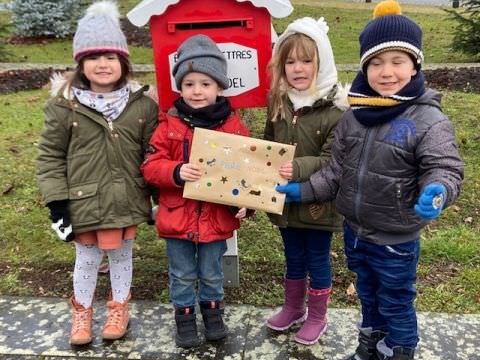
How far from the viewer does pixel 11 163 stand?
18.4ft

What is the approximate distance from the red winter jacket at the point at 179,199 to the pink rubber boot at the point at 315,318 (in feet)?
2.04

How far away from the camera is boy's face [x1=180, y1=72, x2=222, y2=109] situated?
278cm

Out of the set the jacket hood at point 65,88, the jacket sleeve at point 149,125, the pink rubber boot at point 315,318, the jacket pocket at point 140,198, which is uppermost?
the jacket hood at point 65,88

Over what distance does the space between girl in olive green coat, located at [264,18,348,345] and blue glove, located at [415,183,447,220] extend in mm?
706

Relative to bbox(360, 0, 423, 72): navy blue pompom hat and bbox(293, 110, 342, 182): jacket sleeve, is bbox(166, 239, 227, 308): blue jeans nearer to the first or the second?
bbox(293, 110, 342, 182): jacket sleeve

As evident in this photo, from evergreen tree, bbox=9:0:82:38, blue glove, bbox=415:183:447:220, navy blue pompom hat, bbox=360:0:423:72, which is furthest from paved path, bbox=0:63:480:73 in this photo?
blue glove, bbox=415:183:447:220

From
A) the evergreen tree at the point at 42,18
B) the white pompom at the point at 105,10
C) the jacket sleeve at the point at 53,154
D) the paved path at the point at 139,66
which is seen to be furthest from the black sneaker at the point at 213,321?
the evergreen tree at the point at 42,18

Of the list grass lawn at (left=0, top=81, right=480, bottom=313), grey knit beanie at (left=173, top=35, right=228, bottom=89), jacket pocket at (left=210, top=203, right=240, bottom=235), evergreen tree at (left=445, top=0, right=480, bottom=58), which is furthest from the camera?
evergreen tree at (left=445, top=0, right=480, bottom=58)

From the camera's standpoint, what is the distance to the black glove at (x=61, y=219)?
283cm

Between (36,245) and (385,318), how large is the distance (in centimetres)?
262

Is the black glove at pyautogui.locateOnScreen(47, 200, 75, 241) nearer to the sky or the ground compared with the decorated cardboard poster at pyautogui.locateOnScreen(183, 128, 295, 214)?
nearer to the ground

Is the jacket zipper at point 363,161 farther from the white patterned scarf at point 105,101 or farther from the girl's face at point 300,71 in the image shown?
the white patterned scarf at point 105,101

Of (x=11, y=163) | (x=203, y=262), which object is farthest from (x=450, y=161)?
(x=11, y=163)

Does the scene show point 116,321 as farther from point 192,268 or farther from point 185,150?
point 185,150
